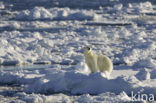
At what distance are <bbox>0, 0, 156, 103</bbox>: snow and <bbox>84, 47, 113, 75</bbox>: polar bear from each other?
0.24 m

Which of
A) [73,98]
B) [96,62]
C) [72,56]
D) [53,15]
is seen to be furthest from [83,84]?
[53,15]

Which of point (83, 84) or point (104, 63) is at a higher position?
point (104, 63)

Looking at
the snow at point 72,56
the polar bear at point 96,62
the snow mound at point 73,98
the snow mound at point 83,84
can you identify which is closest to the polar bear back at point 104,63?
the polar bear at point 96,62

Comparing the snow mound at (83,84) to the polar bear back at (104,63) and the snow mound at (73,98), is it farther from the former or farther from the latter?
the polar bear back at (104,63)

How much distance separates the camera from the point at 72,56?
472 inches

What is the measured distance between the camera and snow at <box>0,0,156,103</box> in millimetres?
7746

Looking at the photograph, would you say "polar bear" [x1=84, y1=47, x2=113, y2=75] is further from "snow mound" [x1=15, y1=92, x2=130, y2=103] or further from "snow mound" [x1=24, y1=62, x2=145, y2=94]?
"snow mound" [x1=15, y1=92, x2=130, y2=103]

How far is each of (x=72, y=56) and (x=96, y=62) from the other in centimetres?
332

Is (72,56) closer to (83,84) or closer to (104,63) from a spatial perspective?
(104,63)

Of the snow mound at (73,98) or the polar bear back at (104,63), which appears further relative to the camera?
the polar bear back at (104,63)

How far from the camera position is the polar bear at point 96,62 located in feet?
28.3

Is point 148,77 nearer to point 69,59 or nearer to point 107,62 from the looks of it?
point 107,62

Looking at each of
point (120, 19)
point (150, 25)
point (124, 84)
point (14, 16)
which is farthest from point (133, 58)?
point (14, 16)

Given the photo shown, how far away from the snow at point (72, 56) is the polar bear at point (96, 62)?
24 centimetres
